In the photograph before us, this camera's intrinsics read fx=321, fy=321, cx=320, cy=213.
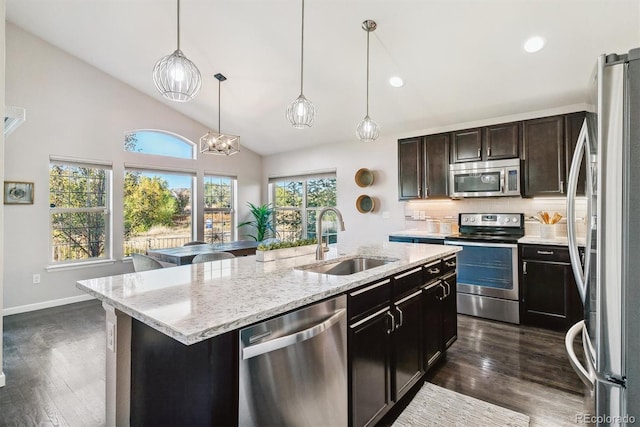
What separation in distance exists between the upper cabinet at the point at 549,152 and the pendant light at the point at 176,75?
3562 mm

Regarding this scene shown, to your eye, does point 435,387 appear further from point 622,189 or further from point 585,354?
point 622,189

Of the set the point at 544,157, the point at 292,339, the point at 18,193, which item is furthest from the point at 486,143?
the point at 18,193

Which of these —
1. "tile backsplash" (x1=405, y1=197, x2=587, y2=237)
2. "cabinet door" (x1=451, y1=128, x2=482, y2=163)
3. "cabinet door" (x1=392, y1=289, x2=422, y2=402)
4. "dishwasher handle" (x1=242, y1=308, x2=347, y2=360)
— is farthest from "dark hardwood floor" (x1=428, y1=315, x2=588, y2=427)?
"cabinet door" (x1=451, y1=128, x2=482, y2=163)

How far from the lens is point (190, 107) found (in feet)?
17.9

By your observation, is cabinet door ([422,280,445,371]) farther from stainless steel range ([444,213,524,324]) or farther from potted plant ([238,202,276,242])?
potted plant ([238,202,276,242])

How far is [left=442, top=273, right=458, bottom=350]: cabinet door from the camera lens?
8.73 feet

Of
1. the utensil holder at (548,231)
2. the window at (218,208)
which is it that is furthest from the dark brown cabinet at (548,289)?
the window at (218,208)

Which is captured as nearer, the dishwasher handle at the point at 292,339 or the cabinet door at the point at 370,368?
the dishwasher handle at the point at 292,339

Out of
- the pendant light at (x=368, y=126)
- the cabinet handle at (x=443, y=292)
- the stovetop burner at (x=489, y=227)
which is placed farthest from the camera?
the stovetop burner at (x=489, y=227)

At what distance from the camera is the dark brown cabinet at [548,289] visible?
326 cm

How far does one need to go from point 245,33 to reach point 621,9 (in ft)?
11.0

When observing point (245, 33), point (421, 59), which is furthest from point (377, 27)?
point (245, 33)

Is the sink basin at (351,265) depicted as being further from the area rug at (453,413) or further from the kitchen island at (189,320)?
the area rug at (453,413)

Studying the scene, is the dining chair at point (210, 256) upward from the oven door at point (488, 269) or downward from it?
upward
